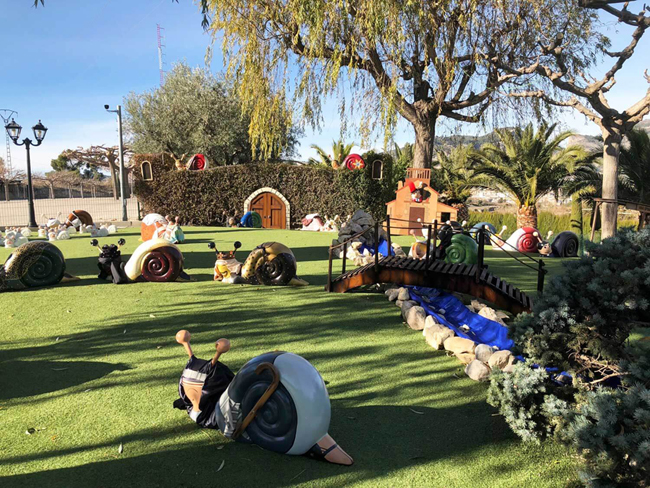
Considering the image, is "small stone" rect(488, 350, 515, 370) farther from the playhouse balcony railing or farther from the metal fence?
the metal fence

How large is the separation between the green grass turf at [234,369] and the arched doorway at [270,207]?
1322cm

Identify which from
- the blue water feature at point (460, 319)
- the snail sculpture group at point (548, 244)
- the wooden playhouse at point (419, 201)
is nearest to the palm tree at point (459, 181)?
the wooden playhouse at point (419, 201)

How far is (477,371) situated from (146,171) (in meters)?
19.8

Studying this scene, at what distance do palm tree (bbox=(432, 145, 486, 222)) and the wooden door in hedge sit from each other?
23.4 feet

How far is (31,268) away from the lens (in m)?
7.47

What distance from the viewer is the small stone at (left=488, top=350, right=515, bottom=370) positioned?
390cm

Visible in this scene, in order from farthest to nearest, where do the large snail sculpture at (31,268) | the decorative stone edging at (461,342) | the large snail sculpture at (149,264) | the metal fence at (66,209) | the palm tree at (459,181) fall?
1. the metal fence at (66,209)
2. the palm tree at (459,181)
3. the large snail sculpture at (149,264)
4. the large snail sculpture at (31,268)
5. the decorative stone edging at (461,342)

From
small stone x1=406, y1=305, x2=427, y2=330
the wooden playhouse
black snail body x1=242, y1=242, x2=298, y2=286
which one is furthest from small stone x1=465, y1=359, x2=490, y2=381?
the wooden playhouse

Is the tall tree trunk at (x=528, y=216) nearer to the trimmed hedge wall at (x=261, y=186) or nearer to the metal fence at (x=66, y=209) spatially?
the trimmed hedge wall at (x=261, y=186)

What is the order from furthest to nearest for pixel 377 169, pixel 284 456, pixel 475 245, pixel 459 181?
pixel 459 181, pixel 377 169, pixel 475 245, pixel 284 456

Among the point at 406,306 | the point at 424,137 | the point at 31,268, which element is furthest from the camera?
the point at 424,137

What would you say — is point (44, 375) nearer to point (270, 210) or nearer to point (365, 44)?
point (365, 44)

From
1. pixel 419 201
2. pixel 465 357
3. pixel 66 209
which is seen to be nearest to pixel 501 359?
pixel 465 357

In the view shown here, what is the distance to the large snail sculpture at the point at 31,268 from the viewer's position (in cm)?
738
